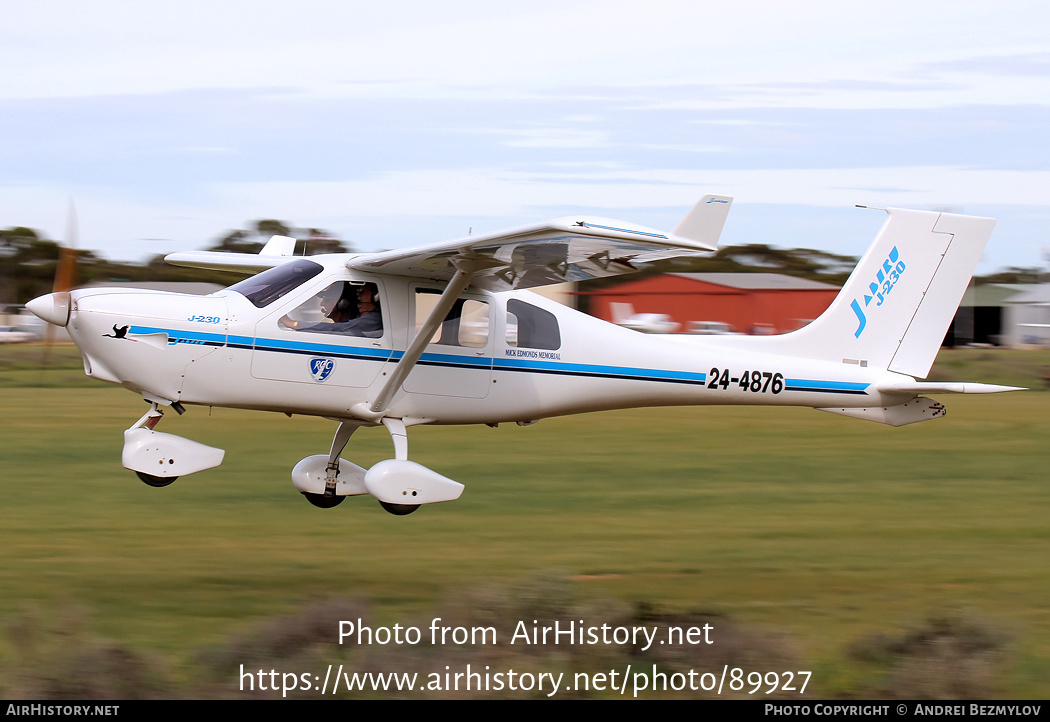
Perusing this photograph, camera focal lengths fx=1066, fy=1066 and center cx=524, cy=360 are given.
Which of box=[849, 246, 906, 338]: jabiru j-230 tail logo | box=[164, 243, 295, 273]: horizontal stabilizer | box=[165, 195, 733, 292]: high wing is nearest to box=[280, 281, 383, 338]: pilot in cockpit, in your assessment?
box=[165, 195, 733, 292]: high wing

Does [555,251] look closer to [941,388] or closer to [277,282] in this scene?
[277,282]

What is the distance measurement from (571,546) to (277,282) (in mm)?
3720

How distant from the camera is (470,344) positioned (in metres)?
9.16

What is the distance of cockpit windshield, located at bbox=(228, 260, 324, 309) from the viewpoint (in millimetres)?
8633

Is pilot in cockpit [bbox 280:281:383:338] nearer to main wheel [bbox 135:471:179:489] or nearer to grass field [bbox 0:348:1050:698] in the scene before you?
main wheel [bbox 135:471:179:489]

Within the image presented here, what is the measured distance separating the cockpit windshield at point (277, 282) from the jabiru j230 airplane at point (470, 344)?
0.02m

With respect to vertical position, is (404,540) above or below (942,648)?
below

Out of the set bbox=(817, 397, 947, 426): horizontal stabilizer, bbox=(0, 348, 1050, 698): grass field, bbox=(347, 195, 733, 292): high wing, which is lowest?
bbox=(0, 348, 1050, 698): grass field

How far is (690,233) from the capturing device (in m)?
7.25

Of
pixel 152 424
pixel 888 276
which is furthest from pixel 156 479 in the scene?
pixel 888 276

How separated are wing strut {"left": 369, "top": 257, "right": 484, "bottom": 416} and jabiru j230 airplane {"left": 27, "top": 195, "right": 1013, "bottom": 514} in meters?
0.02
